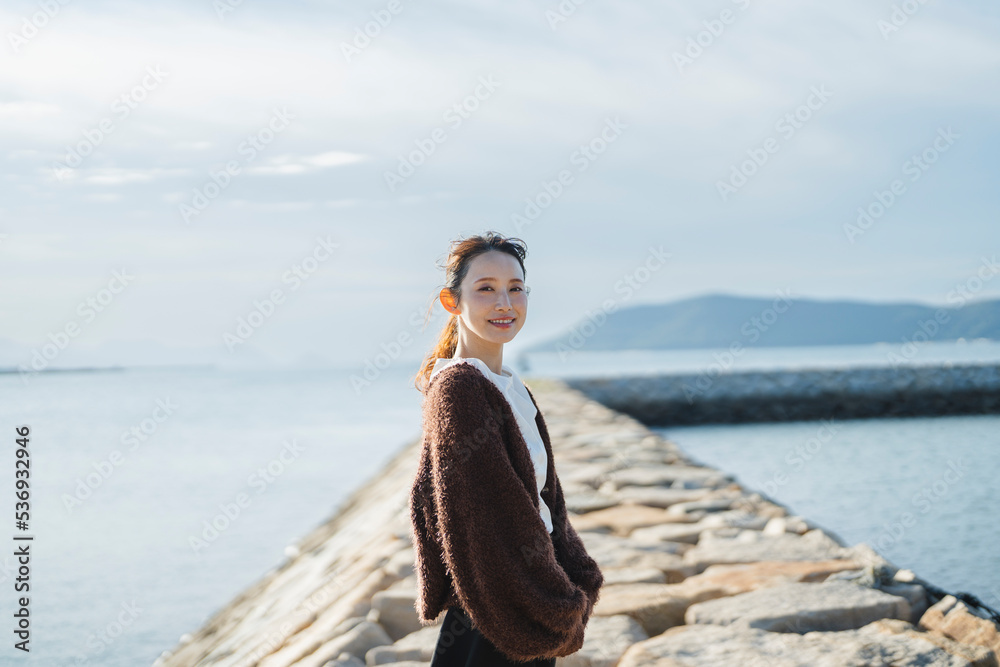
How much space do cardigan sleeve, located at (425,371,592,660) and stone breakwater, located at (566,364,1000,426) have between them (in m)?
17.7

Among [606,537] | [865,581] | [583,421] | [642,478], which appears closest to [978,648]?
Answer: [865,581]

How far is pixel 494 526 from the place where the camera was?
5.83 feet

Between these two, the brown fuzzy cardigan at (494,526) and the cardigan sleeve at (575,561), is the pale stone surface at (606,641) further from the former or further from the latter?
the brown fuzzy cardigan at (494,526)

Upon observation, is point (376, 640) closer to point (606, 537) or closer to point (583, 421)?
point (606, 537)

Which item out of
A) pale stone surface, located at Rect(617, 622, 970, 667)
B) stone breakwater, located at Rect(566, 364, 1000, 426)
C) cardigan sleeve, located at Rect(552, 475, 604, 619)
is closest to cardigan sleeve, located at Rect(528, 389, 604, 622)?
cardigan sleeve, located at Rect(552, 475, 604, 619)

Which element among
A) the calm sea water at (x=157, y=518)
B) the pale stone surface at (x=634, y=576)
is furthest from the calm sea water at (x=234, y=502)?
the pale stone surface at (x=634, y=576)

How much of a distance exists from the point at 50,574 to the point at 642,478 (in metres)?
4.49

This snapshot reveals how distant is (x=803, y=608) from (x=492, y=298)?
210 cm

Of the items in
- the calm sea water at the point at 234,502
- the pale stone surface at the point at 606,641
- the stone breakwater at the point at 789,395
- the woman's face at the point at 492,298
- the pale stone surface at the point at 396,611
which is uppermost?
the stone breakwater at the point at 789,395

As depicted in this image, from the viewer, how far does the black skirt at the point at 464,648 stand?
6.26ft

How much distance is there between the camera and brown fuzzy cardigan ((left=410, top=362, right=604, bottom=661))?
1776 mm

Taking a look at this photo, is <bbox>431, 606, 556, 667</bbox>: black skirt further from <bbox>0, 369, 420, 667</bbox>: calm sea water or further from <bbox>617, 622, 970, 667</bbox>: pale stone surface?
<bbox>0, 369, 420, 667</bbox>: calm sea water

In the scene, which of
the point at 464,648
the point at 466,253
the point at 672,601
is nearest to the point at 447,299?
the point at 466,253

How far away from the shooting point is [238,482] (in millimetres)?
10852
